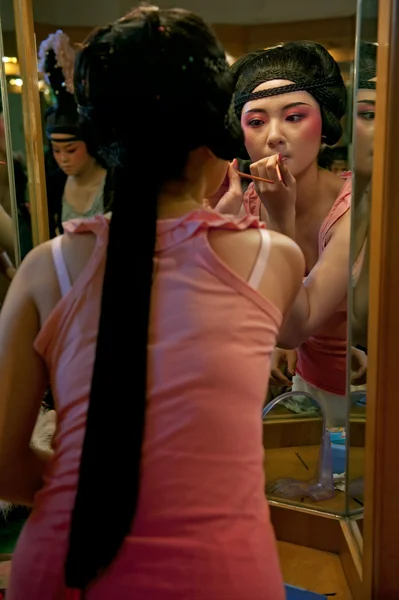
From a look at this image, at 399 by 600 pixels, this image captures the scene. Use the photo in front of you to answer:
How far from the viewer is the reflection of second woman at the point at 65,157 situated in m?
1.71

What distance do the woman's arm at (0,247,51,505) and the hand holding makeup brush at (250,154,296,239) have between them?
0.55 m

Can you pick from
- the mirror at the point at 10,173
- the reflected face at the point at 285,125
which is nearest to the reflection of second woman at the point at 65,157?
the mirror at the point at 10,173

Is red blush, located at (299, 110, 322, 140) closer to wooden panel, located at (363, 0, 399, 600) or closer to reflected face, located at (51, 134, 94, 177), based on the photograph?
wooden panel, located at (363, 0, 399, 600)

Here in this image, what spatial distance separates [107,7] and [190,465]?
1.32 meters

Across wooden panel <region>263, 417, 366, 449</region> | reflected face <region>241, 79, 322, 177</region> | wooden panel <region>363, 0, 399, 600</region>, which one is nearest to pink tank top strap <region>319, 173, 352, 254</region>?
reflected face <region>241, 79, 322, 177</region>

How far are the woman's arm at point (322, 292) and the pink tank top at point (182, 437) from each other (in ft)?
1.17

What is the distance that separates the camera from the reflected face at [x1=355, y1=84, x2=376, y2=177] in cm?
106

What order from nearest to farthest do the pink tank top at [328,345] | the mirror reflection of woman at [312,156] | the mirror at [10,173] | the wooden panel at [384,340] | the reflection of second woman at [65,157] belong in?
the wooden panel at [384,340], the mirror reflection of woman at [312,156], the pink tank top at [328,345], the mirror at [10,173], the reflection of second woman at [65,157]

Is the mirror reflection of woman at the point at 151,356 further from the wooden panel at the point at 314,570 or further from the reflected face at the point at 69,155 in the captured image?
the reflected face at the point at 69,155

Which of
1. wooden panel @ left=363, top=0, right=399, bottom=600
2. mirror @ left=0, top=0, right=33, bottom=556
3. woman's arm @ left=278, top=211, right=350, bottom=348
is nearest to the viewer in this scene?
wooden panel @ left=363, top=0, right=399, bottom=600

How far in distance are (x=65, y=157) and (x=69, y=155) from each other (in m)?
0.01

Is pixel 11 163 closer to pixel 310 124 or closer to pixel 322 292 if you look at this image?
pixel 310 124

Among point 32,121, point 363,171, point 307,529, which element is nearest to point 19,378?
point 363,171

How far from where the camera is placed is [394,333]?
105 cm
